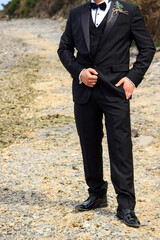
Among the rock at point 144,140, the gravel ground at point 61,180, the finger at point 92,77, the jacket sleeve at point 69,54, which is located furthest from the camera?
the rock at point 144,140

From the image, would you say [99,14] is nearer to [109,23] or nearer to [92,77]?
[109,23]

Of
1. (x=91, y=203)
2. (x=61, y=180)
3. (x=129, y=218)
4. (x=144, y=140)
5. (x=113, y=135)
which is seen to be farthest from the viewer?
(x=144, y=140)

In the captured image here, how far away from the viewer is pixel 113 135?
315cm

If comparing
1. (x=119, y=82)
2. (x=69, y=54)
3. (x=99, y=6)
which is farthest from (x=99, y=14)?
(x=119, y=82)

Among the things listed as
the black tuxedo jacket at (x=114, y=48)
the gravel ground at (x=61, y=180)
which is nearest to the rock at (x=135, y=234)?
the gravel ground at (x=61, y=180)

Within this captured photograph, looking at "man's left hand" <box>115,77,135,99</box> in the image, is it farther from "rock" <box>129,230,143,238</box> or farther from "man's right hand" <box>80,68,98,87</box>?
"rock" <box>129,230,143,238</box>

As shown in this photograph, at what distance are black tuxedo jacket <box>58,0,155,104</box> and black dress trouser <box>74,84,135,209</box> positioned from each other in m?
0.06

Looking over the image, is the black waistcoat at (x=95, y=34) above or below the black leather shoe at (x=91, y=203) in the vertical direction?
above

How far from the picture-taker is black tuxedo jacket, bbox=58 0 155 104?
303cm

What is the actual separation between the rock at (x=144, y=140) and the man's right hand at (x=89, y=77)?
2.83 meters

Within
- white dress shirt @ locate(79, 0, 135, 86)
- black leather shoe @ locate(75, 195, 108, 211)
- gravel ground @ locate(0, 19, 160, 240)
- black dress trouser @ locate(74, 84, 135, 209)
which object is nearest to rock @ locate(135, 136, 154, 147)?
gravel ground @ locate(0, 19, 160, 240)

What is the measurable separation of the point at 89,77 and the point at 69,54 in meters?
0.36

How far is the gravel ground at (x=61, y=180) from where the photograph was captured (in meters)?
3.37

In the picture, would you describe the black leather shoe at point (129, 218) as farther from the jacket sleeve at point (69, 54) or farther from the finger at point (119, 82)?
the jacket sleeve at point (69, 54)
